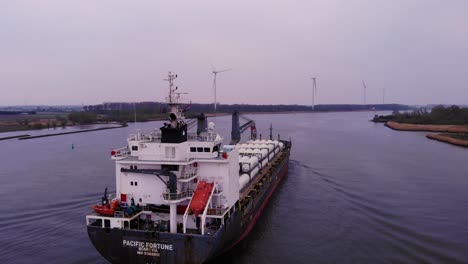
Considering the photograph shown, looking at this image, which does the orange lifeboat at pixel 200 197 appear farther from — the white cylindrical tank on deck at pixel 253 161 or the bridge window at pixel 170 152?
the white cylindrical tank on deck at pixel 253 161

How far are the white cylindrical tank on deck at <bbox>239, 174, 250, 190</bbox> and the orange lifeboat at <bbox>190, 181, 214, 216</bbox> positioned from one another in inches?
194

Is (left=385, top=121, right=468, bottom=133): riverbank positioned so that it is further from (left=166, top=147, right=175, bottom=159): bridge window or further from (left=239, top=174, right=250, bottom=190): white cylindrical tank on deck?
(left=166, top=147, right=175, bottom=159): bridge window

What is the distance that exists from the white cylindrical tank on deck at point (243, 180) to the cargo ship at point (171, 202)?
2368 mm

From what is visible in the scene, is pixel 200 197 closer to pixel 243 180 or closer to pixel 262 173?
pixel 243 180

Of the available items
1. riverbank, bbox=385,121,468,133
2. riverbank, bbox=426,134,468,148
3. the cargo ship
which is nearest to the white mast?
the cargo ship

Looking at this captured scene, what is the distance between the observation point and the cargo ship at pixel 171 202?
44.5 feet

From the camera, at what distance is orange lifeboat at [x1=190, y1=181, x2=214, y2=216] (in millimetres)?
14213

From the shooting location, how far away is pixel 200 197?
14.7m

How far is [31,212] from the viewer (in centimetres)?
2152

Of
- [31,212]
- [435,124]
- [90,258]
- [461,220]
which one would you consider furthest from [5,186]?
[435,124]

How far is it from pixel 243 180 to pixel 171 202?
7.28 meters

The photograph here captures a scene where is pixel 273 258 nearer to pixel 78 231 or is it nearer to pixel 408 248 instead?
pixel 408 248

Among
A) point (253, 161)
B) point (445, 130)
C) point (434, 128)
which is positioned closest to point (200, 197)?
point (253, 161)

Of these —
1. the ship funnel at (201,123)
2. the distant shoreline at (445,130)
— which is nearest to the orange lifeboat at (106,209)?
the ship funnel at (201,123)
